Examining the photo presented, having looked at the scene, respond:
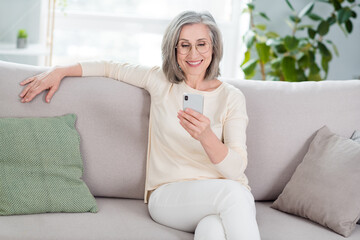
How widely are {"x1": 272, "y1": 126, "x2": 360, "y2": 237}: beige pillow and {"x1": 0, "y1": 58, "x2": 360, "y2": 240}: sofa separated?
0.05 metres

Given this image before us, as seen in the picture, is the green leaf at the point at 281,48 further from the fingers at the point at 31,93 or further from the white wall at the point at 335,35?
the fingers at the point at 31,93

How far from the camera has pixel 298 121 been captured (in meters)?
2.16

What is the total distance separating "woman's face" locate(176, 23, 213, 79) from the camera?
1.96 metres

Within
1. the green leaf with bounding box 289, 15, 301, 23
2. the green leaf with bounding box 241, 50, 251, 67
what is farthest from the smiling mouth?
the green leaf with bounding box 289, 15, 301, 23

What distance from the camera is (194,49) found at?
197cm

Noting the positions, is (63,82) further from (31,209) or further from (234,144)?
(234,144)

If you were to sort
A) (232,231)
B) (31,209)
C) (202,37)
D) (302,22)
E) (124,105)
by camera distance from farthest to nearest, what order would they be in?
(302,22) → (124,105) → (202,37) → (31,209) → (232,231)

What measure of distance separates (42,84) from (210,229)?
2.94 feet

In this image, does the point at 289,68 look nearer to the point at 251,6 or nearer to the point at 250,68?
the point at 250,68

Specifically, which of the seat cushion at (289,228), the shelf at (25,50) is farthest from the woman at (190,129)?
the shelf at (25,50)

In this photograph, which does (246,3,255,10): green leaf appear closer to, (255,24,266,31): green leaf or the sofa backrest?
(255,24,266,31): green leaf

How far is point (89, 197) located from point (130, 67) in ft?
1.89

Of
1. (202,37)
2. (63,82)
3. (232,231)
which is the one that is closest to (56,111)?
(63,82)

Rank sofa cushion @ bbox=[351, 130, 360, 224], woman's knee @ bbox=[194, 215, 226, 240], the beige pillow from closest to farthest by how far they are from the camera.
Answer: woman's knee @ bbox=[194, 215, 226, 240] < the beige pillow < sofa cushion @ bbox=[351, 130, 360, 224]
